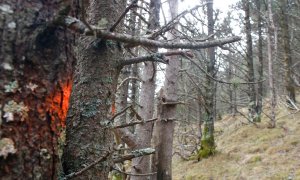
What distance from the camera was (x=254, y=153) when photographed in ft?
35.9

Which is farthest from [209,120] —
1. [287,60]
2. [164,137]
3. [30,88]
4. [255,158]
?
[30,88]

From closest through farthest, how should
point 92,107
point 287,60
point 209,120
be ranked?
point 92,107 < point 209,120 < point 287,60

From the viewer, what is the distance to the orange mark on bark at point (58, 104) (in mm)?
1526

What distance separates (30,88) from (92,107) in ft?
2.88

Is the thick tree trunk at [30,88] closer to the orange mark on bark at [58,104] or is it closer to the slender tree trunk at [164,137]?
the orange mark on bark at [58,104]

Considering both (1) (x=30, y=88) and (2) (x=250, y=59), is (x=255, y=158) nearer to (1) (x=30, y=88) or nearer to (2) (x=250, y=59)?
(2) (x=250, y=59)

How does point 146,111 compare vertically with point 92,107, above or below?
above

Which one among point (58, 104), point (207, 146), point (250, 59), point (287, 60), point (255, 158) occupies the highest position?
point (250, 59)

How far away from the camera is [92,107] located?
2314 mm


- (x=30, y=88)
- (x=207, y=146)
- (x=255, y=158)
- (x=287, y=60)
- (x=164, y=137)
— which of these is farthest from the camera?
(x=287, y=60)

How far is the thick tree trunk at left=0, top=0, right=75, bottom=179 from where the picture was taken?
138cm

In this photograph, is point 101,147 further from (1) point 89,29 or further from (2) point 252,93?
(2) point 252,93

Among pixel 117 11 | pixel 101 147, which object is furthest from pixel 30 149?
pixel 117 11

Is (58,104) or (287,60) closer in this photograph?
(58,104)
